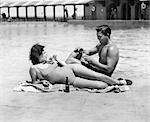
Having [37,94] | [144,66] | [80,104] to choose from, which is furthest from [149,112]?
[144,66]

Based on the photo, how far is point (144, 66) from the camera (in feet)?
31.5

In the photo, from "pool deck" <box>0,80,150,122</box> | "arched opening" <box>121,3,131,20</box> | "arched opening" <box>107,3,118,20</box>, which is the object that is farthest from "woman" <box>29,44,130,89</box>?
"arched opening" <box>107,3,118,20</box>

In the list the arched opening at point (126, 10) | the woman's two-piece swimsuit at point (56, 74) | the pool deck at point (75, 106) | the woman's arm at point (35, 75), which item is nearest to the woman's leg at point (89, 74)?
the woman's two-piece swimsuit at point (56, 74)

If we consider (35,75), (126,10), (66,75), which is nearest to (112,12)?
(126,10)

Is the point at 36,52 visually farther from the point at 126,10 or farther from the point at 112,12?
the point at 126,10

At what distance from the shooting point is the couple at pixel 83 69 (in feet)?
21.1

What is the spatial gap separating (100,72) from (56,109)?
170cm

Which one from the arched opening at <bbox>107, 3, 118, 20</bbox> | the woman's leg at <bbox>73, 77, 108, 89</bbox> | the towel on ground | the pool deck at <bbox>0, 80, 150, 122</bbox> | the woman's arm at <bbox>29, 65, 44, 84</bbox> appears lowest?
the pool deck at <bbox>0, 80, 150, 122</bbox>

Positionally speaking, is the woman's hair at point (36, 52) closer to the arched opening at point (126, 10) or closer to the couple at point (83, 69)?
the couple at point (83, 69)

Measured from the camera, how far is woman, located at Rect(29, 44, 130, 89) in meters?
6.43

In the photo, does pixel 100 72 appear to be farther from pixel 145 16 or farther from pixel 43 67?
pixel 145 16

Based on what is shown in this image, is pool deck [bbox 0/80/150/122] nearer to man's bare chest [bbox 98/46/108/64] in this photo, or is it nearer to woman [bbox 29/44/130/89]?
woman [bbox 29/44/130/89]

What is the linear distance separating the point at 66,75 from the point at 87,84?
0.38 m

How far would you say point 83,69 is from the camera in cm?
646
